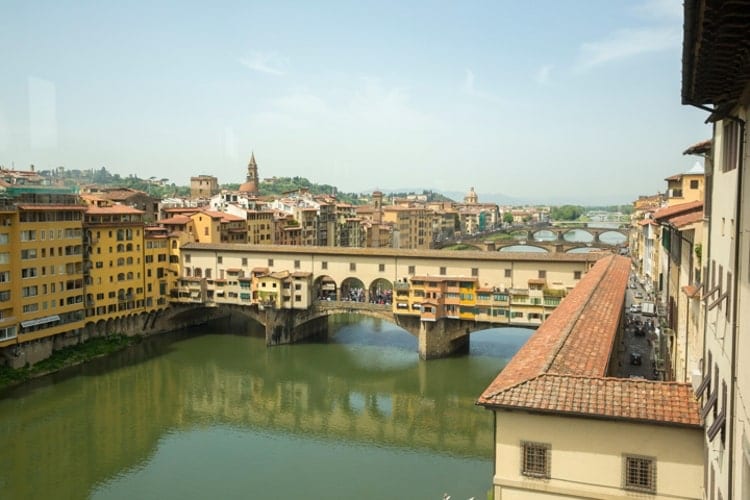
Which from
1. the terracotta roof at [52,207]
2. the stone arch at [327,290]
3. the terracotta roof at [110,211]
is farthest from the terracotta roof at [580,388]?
the terracotta roof at [110,211]

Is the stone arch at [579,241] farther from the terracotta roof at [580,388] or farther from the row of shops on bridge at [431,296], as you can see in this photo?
the terracotta roof at [580,388]

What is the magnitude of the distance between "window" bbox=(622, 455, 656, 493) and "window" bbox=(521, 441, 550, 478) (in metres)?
0.89

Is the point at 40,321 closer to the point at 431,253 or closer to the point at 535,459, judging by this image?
the point at 431,253

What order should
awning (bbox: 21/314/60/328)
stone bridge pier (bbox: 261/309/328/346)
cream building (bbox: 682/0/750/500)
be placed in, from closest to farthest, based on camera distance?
cream building (bbox: 682/0/750/500)
awning (bbox: 21/314/60/328)
stone bridge pier (bbox: 261/309/328/346)

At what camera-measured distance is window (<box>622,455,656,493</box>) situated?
767 centimetres

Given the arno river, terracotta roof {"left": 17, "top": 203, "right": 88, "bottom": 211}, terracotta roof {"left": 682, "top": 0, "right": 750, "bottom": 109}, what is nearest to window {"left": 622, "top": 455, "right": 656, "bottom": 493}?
terracotta roof {"left": 682, "top": 0, "right": 750, "bottom": 109}

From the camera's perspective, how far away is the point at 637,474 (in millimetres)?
7703

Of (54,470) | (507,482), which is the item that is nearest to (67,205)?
(54,470)

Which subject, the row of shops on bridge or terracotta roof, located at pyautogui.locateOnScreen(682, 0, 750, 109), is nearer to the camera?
terracotta roof, located at pyautogui.locateOnScreen(682, 0, 750, 109)

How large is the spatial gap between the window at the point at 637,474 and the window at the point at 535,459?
2.91ft

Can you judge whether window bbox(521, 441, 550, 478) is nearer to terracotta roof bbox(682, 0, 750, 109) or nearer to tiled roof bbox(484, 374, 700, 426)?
tiled roof bbox(484, 374, 700, 426)

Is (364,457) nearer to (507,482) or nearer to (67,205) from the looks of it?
(507,482)

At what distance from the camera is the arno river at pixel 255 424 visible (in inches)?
601

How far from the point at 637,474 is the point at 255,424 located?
13.9 meters
